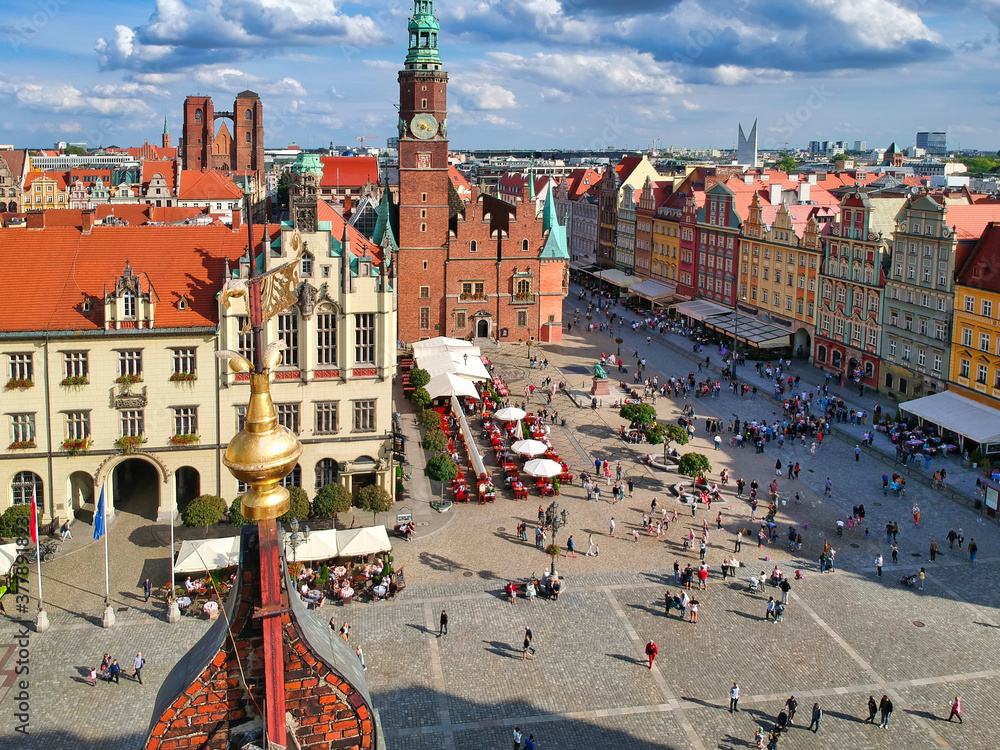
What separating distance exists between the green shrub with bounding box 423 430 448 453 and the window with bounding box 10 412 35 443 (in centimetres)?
1817

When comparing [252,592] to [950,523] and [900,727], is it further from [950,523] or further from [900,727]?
[950,523]

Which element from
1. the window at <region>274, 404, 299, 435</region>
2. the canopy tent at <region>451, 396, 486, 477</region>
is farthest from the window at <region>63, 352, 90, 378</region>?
the canopy tent at <region>451, 396, 486, 477</region>

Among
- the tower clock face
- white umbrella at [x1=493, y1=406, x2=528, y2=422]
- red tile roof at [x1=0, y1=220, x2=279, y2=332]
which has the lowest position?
white umbrella at [x1=493, y1=406, x2=528, y2=422]

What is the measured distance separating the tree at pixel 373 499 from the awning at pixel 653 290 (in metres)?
63.0

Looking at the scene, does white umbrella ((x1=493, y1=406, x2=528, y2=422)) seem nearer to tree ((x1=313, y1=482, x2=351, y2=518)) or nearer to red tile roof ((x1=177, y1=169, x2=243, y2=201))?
tree ((x1=313, y1=482, x2=351, y2=518))

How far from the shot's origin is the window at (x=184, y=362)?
41500mm

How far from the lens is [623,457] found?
53.0 m

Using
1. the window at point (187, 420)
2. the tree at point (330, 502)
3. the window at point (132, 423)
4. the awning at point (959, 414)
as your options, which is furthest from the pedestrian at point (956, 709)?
the window at point (132, 423)

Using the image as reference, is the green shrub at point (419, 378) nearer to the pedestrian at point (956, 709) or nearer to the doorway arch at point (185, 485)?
the doorway arch at point (185, 485)

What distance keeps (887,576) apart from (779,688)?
11.0 m

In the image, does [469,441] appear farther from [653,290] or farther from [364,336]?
[653,290]

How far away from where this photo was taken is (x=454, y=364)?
63.6m

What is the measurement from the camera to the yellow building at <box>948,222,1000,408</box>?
181ft

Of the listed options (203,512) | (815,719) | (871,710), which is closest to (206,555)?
(203,512)
